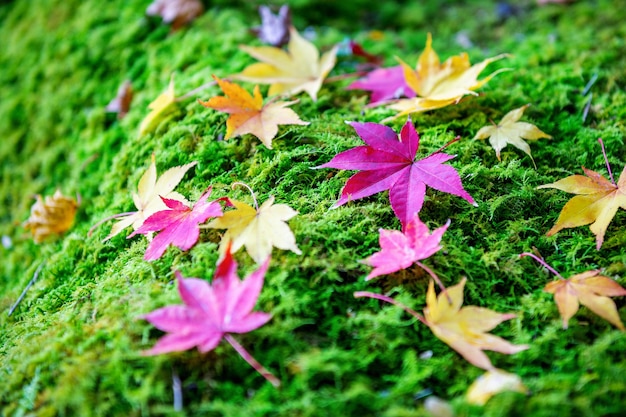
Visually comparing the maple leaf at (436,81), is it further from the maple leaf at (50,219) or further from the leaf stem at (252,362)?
the maple leaf at (50,219)

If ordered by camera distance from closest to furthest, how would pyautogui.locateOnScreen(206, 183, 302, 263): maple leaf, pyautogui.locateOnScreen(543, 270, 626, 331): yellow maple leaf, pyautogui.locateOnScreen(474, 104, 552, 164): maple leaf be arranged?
1. pyautogui.locateOnScreen(543, 270, 626, 331): yellow maple leaf
2. pyautogui.locateOnScreen(206, 183, 302, 263): maple leaf
3. pyautogui.locateOnScreen(474, 104, 552, 164): maple leaf

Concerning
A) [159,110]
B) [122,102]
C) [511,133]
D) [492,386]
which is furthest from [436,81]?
[122,102]

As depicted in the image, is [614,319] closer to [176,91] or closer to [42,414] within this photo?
[42,414]

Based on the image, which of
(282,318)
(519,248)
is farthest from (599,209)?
(282,318)

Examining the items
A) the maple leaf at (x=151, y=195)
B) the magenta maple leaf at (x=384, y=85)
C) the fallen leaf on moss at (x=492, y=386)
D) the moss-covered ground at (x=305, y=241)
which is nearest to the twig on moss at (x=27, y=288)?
the moss-covered ground at (x=305, y=241)

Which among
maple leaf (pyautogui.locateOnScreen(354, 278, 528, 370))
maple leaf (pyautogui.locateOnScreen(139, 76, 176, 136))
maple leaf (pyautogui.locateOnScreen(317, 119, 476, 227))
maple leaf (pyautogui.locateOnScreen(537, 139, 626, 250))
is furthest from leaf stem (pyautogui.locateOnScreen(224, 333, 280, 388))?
maple leaf (pyautogui.locateOnScreen(139, 76, 176, 136))

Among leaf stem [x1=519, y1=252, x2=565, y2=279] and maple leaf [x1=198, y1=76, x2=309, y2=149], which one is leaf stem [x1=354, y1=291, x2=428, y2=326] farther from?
maple leaf [x1=198, y1=76, x2=309, y2=149]
